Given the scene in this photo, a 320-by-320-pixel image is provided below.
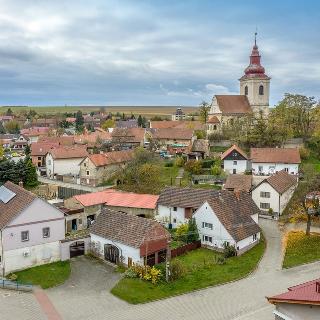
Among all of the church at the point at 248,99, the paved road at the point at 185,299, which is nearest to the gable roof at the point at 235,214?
the paved road at the point at 185,299

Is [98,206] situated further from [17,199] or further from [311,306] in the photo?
[311,306]

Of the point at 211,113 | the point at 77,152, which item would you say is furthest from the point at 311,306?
the point at 211,113

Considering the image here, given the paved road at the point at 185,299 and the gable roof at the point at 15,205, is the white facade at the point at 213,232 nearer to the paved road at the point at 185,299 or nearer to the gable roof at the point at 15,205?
the paved road at the point at 185,299

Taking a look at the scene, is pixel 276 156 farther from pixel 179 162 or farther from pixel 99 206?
pixel 99 206

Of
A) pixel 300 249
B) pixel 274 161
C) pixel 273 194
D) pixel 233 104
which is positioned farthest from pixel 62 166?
pixel 300 249

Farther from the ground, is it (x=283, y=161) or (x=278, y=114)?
(x=278, y=114)

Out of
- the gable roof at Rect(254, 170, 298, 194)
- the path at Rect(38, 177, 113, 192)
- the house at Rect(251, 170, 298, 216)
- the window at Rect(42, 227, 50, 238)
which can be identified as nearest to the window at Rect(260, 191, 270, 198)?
the house at Rect(251, 170, 298, 216)

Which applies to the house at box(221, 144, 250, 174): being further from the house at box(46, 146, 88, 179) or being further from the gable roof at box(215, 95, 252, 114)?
the gable roof at box(215, 95, 252, 114)
